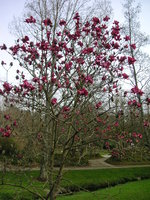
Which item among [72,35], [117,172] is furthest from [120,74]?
[117,172]

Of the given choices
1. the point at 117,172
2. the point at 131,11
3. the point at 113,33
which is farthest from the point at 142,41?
the point at 113,33

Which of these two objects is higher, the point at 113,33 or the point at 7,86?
the point at 113,33

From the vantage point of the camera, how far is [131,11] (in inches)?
537

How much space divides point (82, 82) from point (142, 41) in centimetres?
1115

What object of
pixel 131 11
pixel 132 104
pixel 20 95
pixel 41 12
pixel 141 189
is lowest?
pixel 141 189

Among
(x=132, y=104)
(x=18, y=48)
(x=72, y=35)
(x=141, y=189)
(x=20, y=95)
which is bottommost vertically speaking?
(x=141, y=189)

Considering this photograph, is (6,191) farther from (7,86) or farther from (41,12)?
(41,12)

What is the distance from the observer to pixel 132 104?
111 inches

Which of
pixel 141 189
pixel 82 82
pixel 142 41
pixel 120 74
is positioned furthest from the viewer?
pixel 142 41

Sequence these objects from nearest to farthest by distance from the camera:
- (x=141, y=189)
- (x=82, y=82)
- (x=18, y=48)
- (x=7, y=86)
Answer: (x=7, y=86) < (x=82, y=82) < (x=18, y=48) < (x=141, y=189)

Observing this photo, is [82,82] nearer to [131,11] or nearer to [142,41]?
[142,41]

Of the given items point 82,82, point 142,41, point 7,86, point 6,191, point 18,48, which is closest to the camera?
point 7,86

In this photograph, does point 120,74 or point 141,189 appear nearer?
point 120,74

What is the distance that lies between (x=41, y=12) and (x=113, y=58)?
21.5 ft
